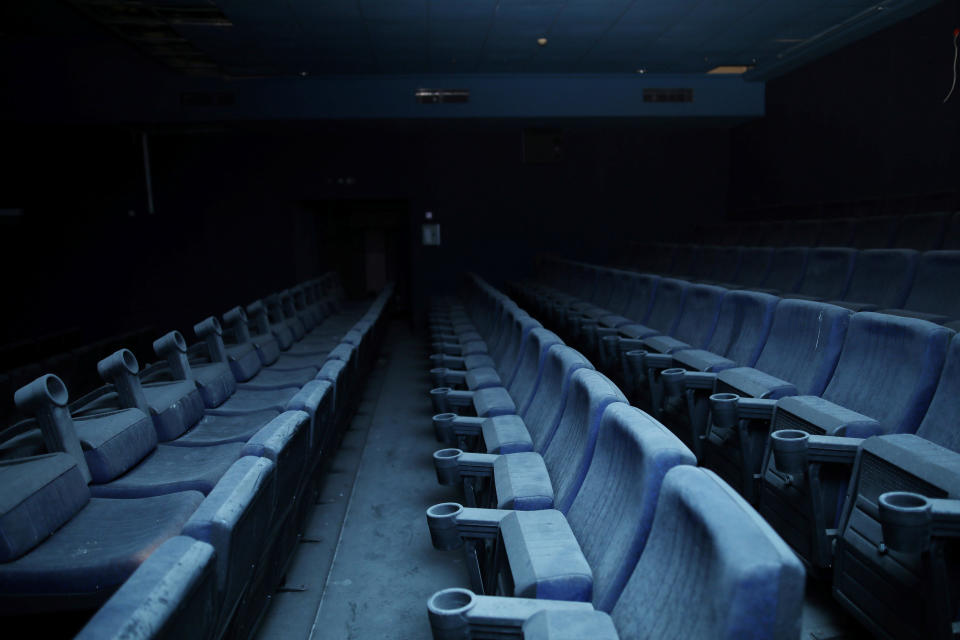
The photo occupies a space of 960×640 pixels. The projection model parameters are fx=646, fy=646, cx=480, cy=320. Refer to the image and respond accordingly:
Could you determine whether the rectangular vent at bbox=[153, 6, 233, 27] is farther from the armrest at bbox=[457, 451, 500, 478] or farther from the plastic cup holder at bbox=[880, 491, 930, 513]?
the plastic cup holder at bbox=[880, 491, 930, 513]

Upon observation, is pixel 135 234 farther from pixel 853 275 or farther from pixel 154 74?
pixel 853 275

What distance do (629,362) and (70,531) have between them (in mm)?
1046

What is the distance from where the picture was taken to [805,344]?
1.02 m

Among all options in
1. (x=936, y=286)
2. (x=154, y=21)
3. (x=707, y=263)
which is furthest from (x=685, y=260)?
(x=154, y=21)

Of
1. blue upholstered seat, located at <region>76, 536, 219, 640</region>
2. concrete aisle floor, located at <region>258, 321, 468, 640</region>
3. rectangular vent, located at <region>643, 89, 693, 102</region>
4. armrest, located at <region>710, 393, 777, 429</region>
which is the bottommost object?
concrete aisle floor, located at <region>258, 321, 468, 640</region>

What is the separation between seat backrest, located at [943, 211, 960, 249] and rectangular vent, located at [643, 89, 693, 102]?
197 cm

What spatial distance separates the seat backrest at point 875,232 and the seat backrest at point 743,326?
0.88 metres

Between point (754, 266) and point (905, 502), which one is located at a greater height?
point (754, 266)

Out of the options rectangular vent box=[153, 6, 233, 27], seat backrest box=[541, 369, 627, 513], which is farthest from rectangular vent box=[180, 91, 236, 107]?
seat backrest box=[541, 369, 627, 513]

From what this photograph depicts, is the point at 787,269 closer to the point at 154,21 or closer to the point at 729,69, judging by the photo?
the point at 729,69

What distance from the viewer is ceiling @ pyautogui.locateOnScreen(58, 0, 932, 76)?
2.34m

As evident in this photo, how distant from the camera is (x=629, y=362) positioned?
1404 millimetres

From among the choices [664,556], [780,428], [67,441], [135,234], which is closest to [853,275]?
[780,428]

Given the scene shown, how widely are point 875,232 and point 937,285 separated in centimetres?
77
